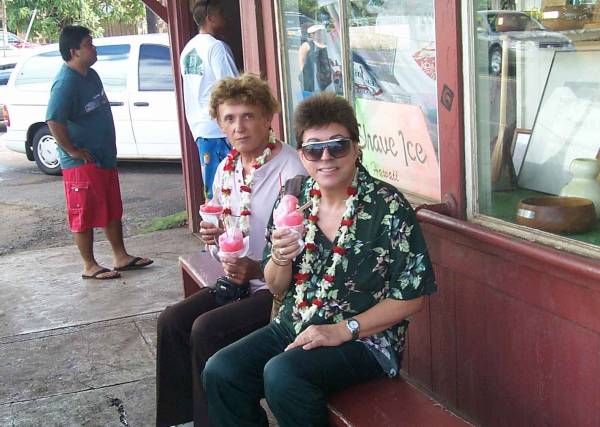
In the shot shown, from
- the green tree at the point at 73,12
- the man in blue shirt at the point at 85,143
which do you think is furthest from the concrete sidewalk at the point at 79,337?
the green tree at the point at 73,12

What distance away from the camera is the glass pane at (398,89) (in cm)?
333

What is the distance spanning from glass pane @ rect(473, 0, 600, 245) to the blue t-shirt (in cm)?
333

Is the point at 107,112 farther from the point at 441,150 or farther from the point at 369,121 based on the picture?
the point at 441,150

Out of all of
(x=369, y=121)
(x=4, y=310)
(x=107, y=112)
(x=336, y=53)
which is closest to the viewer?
(x=369, y=121)

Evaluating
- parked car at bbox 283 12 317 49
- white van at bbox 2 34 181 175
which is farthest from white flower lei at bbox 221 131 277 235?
white van at bbox 2 34 181 175

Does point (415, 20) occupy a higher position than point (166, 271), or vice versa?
point (415, 20)

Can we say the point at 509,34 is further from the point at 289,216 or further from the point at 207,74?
the point at 207,74

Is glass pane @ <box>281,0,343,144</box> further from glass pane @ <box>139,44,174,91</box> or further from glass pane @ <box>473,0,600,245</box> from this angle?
glass pane @ <box>139,44,174,91</box>

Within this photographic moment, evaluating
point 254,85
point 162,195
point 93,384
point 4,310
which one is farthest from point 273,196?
point 162,195

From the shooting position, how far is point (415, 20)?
11.0 ft

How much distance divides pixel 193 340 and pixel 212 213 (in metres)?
0.52

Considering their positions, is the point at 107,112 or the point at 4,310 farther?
the point at 107,112

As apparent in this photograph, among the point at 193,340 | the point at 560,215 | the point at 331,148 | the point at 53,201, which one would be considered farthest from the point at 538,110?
the point at 53,201

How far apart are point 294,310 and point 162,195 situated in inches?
262
